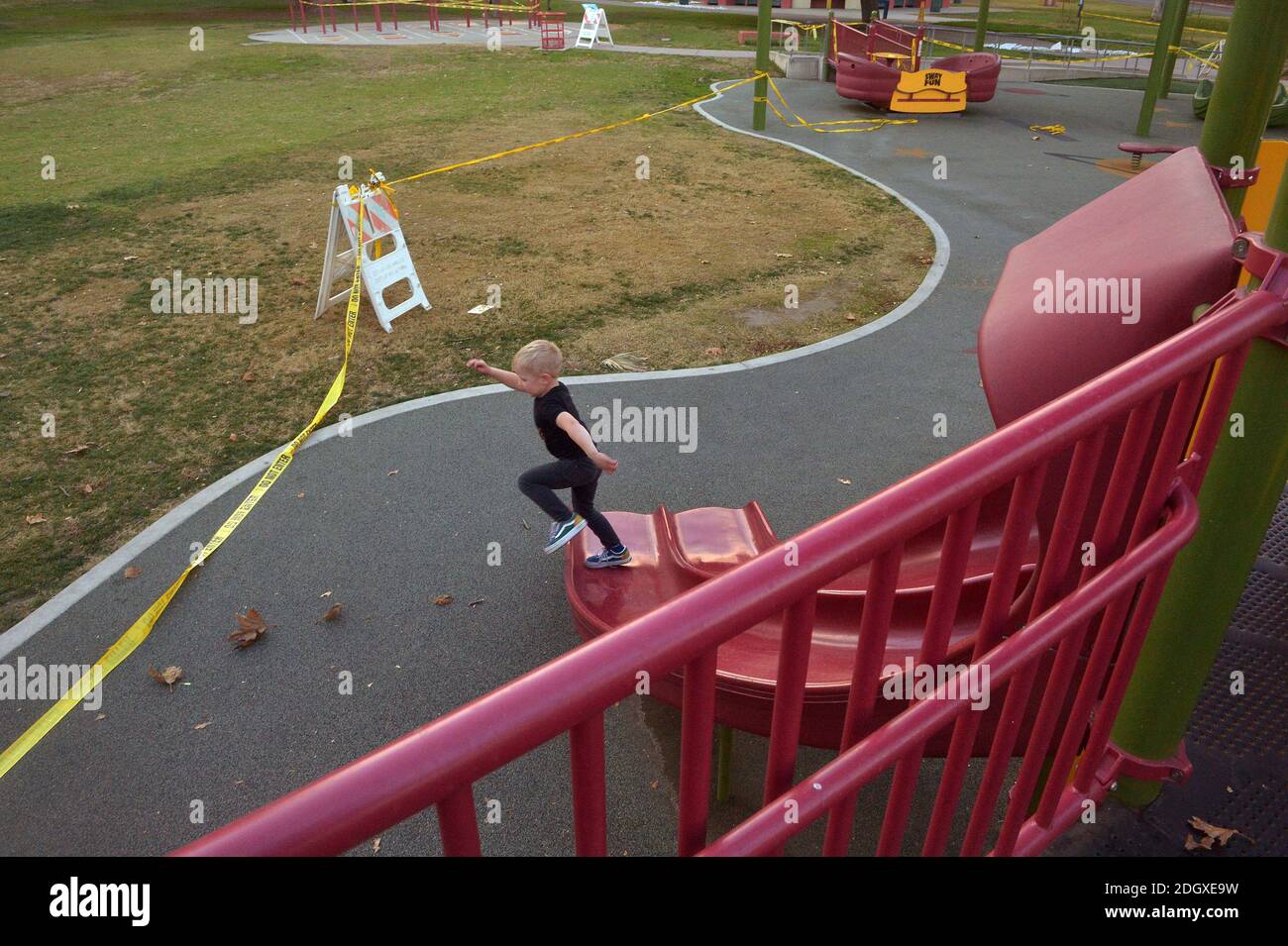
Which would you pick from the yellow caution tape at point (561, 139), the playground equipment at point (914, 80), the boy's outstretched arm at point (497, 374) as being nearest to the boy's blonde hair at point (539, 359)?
the boy's outstretched arm at point (497, 374)

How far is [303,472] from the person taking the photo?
6.65 metres

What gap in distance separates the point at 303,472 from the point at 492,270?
15.0 ft

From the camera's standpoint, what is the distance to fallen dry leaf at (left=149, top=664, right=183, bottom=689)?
473 cm

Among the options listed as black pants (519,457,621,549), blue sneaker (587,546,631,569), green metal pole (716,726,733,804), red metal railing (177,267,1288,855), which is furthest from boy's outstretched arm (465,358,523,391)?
red metal railing (177,267,1288,855)

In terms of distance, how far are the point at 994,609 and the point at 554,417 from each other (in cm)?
322

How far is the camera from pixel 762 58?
1670 cm

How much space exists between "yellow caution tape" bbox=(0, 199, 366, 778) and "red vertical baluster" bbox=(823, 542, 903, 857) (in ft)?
13.6

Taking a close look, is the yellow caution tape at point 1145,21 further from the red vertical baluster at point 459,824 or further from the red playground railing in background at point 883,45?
the red vertical baluster at point 459,824

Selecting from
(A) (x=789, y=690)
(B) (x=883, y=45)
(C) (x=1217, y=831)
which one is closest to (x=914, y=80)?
(B) (x=883, y=45)

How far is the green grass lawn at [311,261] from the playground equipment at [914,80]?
2085mm

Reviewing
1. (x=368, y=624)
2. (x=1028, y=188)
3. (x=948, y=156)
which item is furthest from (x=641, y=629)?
(x=948, y=156)

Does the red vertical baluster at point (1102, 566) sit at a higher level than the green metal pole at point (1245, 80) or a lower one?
lower

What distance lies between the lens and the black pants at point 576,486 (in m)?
5.12
